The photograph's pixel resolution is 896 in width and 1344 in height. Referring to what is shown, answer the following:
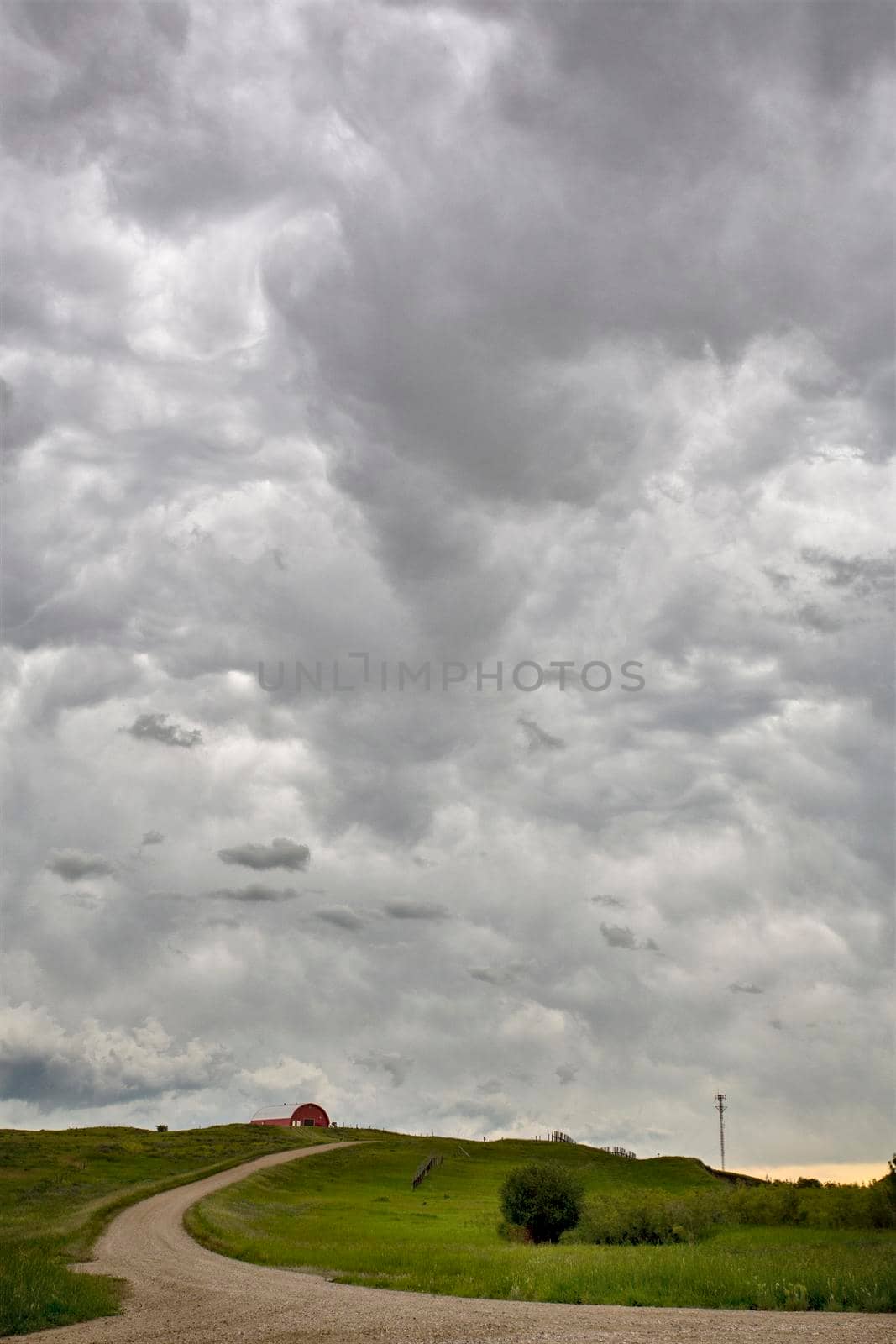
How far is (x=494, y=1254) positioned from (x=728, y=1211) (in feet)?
84.1

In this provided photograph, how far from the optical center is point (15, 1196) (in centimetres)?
6525

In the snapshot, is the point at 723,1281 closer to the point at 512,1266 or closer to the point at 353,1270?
the point at 512,1266

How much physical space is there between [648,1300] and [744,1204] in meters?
37.3

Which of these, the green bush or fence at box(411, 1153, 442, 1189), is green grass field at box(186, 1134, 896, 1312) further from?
fence at box(411, 1153, 442, 1189)

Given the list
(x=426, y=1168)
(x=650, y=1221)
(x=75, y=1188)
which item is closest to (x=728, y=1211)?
(x=650, y=1221)

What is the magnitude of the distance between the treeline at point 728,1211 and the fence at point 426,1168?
142 ft

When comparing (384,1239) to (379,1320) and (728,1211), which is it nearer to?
(728,1211)

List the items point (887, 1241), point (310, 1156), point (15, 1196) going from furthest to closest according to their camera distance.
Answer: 1. point (310, 1156)
2. point (15, 1196)
3. point (887, 1241)

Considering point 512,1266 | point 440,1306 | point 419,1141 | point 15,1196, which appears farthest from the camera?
point 419,1141

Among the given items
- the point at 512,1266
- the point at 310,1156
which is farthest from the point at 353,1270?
the point at 310,1156

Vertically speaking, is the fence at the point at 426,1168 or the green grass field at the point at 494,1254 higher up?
the green grass field at the point at 494,1254

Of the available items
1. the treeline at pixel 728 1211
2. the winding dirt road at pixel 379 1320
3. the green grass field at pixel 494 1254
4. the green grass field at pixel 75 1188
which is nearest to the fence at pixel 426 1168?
the green grass field at pixel 494 1254

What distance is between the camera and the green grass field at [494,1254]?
25266 millimetres

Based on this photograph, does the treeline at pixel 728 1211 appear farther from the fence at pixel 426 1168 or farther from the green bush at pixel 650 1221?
the fence at pixel 426 1168
